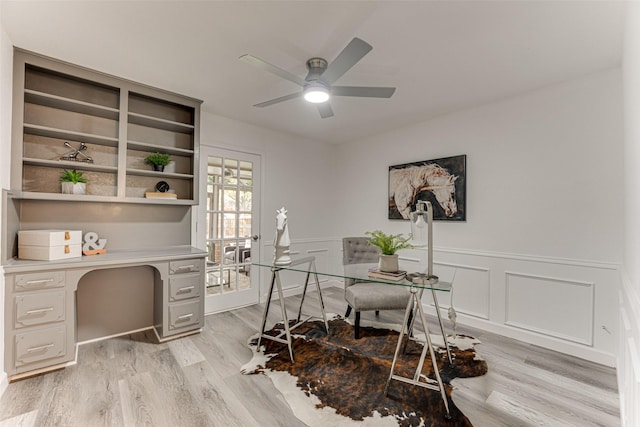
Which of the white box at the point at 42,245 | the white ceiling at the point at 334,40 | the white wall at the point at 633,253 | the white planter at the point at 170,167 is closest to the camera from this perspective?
the white wall at the point at 633,253

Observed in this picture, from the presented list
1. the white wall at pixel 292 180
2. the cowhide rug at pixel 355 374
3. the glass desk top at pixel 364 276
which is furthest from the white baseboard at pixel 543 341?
the white wall at pixel 292 180

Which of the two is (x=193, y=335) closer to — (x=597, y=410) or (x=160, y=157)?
(x=160, y=157)

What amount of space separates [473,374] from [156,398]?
2322 millimetres

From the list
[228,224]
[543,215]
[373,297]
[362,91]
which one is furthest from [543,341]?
[228,224]

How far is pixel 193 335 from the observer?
2945 millimetres

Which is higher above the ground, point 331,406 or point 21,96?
point 21,96

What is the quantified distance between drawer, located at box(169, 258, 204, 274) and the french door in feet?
1.89

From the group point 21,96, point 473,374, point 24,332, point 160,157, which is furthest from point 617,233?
point 21,96

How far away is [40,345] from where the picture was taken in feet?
7.16

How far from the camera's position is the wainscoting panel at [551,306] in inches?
100

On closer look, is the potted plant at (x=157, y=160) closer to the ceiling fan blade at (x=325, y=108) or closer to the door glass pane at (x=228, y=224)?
the door glass pane at (x=228, y=224)

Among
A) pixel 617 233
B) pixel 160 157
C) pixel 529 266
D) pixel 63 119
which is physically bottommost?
pixel 529 266

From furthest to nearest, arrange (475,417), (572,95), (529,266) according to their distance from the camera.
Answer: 1. (529,266)
2. (572,95)
3. (475,417)

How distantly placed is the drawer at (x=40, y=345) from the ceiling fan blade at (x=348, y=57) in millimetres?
2827
